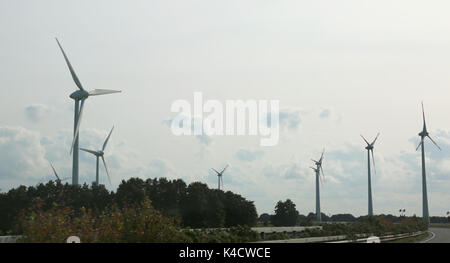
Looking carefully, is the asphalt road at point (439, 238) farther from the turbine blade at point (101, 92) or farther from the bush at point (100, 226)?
the turbine blade at point (101, 92)

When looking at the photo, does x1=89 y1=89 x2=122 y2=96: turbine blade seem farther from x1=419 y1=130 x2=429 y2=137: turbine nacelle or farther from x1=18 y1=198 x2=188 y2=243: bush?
x1=419 y1=130 x2=429 y2=137: turbine nacelle

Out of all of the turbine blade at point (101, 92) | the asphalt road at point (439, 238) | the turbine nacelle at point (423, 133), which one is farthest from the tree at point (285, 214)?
the turbine blade at point (101, 92)

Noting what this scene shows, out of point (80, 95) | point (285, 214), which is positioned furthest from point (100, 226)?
point (285, 214)

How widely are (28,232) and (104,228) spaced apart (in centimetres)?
413

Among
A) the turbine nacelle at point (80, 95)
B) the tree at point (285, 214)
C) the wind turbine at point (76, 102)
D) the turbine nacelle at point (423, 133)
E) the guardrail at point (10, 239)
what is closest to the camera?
the guardrail at point (10, 239)

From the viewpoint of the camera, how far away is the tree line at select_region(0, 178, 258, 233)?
11450 cm

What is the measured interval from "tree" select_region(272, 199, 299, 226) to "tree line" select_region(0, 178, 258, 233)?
17.3m

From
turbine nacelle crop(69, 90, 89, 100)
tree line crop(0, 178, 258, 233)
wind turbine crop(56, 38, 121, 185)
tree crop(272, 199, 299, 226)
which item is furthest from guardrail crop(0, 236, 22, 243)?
tree crop(272, 199, 299, 226)

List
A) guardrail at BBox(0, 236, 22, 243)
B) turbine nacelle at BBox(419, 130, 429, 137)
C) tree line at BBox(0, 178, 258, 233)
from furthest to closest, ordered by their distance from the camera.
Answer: turbine nacelle at BBox(419, 130, 429, 137) → tree line at BBox(0, 178, 258, 233) → guardrail at BBox(0, 236, 22, 243)

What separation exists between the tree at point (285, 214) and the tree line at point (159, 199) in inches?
680

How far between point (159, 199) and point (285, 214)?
38109mm

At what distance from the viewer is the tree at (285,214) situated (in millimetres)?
146375

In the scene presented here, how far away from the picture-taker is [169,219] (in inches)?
1208
